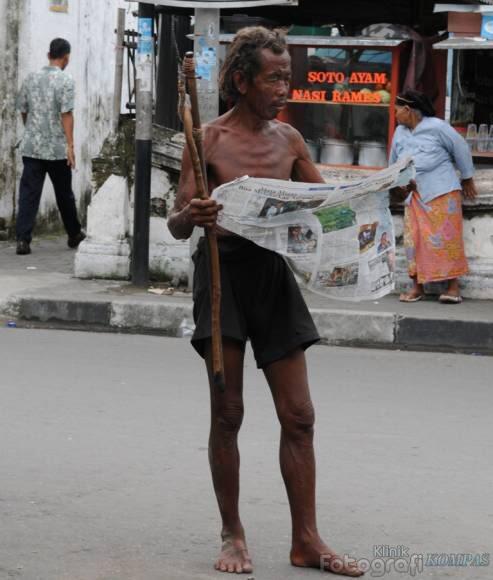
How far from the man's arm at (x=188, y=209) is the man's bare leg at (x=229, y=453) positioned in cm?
38

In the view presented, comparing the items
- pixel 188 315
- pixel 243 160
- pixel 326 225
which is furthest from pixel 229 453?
pixel 188 315

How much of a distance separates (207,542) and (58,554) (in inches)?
19.8

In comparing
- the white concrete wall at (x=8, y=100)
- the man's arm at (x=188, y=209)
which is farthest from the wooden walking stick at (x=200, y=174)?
the white concrete wall at (x=8, y=100)

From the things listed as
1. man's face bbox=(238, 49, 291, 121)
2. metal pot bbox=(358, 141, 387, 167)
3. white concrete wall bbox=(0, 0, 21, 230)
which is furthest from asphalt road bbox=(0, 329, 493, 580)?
white concrete wall bbox=(0, 0, 21, 230)

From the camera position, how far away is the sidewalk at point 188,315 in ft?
28.4

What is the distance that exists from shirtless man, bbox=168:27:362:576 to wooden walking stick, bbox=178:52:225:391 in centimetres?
13

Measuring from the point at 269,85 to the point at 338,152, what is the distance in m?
6.62

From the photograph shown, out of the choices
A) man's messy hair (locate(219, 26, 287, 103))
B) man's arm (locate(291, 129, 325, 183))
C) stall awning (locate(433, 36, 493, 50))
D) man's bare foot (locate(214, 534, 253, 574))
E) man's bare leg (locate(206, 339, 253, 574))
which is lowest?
man's bare foot (locate(214, 534, 253, 574))

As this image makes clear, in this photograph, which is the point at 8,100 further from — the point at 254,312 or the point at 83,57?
the point at 254,312

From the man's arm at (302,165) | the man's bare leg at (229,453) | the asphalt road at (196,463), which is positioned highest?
the man's arm at (302,165)

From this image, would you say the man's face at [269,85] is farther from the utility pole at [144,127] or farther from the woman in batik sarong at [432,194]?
the utility pole at [144,127]

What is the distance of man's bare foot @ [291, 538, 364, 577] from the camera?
13.6 feet

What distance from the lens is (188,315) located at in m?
8.85

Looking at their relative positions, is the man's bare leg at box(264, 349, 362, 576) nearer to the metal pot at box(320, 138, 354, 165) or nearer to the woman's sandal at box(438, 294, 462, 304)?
the woman's sandal at box(438, 294, 462, 304)
